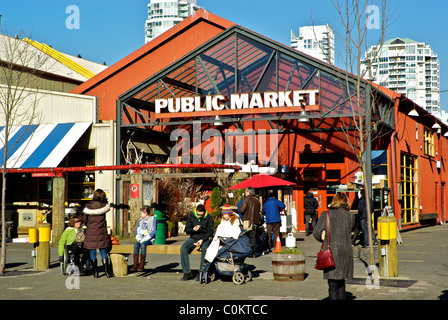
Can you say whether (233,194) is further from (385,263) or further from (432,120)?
(432,120)

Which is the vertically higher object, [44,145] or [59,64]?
[59,64]

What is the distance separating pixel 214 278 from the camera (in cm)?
1266

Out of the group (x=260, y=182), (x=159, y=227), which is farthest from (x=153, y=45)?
(x=159, y=227)

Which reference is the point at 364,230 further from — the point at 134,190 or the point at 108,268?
the point at 108,268

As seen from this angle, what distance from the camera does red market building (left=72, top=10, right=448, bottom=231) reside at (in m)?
26.2

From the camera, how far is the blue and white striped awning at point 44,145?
910 inches

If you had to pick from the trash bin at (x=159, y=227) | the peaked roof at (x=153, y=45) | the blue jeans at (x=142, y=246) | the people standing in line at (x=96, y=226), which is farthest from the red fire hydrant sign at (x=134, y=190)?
the peaked roof at (x=153, y=45)

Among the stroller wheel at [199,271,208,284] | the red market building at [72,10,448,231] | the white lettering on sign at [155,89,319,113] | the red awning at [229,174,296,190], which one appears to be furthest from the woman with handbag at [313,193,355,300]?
the red market building at [72,10,448,231]

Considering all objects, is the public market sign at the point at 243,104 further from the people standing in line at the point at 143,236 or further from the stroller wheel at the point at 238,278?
the stroller wheel at the point at 238,278

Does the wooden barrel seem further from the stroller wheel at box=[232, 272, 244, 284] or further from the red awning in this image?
the red awning

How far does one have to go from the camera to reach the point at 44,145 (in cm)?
2425

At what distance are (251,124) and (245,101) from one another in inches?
278

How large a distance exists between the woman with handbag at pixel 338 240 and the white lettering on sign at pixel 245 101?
14.5m
